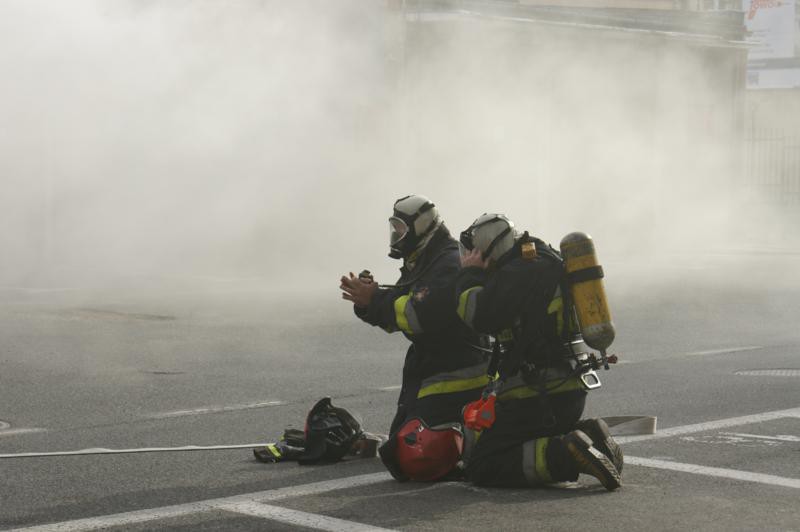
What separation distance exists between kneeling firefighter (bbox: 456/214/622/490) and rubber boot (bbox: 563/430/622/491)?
0.07 feet

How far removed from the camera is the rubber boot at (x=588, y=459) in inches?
239

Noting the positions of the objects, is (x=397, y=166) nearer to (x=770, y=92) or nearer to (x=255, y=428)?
(x=255, y=428)

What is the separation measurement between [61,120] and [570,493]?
8164mm

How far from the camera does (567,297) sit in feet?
20.7

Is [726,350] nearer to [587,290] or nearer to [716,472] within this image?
[716,472]

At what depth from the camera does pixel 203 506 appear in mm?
5957

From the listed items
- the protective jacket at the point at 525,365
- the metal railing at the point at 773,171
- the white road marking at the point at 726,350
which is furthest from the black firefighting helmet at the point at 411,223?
the metal railing at the point at 773,171

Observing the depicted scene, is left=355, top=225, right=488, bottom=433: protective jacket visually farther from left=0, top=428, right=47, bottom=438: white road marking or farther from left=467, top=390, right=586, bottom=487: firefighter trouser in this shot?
left=0, top=428, right=47, bottom=438: white road marking

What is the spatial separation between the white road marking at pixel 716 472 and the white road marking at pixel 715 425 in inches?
21.6

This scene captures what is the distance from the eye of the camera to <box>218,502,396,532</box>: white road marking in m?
5.57

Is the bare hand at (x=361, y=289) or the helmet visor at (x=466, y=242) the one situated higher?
the helmet visor at (x=466, y=242)

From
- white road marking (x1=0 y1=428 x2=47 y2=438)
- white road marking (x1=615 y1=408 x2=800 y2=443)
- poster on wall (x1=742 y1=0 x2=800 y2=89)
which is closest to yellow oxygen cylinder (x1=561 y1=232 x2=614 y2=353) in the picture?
white road marking (x1=615 y1=408 x2=800 y2=443)

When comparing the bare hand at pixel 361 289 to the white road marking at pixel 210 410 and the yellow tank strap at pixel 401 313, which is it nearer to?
the yellow tank strap at pixel 401 313

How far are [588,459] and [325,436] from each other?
153 cm
